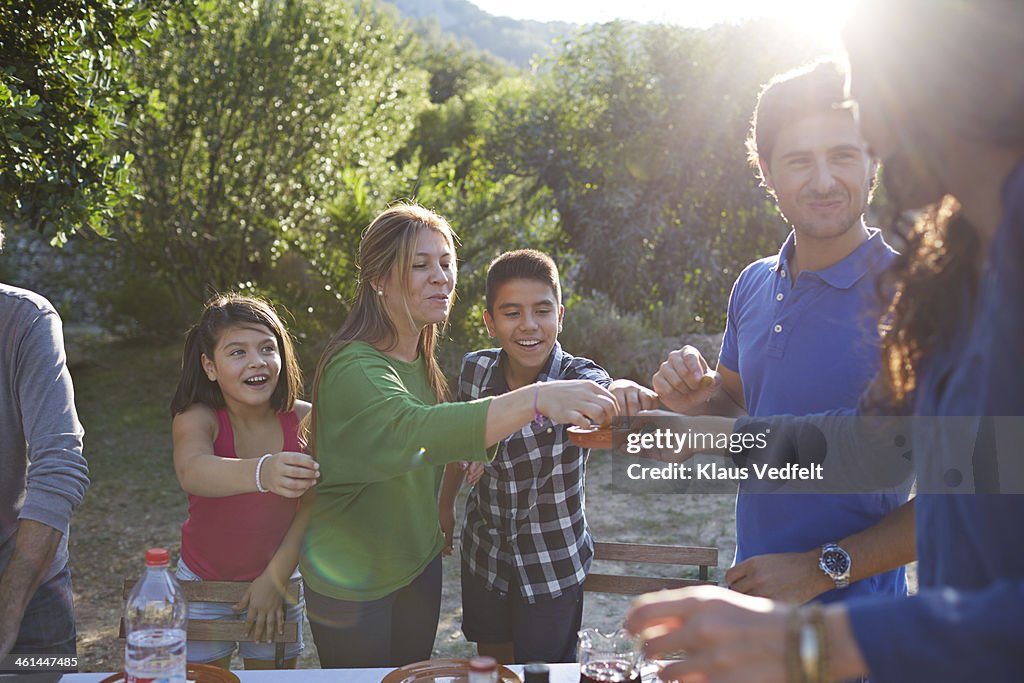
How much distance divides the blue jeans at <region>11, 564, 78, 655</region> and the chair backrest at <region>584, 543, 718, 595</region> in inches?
66.3

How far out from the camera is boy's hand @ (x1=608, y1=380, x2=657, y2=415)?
2.50 m

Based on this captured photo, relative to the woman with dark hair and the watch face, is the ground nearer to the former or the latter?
the watch face

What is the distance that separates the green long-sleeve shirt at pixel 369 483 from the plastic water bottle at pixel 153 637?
633 mm

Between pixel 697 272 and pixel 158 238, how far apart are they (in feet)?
23.2

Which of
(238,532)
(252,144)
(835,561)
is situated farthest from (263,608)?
(252,144)

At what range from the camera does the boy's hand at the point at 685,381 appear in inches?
93.7

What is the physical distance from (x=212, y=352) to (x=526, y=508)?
1286 mm

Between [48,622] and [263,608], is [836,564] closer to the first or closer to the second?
[263,608]

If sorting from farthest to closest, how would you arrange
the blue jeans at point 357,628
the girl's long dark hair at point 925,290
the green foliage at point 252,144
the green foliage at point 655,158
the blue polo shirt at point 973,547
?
the green foliage at point 655,158 → the green foliage at point 252,144 → the blue jeans at point 357,628 → the girl's long dark hair at point 925,290 → the blue polo shirt at point 973,547

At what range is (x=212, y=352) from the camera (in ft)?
10.4

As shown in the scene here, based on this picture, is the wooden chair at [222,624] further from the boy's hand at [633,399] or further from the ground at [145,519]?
the ground at [145,519]

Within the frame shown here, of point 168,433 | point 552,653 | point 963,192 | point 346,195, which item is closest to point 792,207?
point 963,192

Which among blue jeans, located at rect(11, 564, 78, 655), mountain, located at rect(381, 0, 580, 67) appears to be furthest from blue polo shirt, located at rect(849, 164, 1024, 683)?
Result: mountain, located at rect(381, 0, 580, 67)

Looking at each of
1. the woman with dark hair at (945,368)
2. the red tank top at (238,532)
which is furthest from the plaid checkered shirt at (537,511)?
the woman with dark hair at (945,368)
